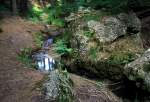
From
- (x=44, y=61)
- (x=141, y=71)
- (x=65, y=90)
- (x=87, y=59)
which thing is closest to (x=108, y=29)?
(x=87, y=59)

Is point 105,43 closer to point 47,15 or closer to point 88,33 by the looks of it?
point 88,33

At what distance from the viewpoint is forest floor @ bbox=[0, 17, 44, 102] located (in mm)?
7605

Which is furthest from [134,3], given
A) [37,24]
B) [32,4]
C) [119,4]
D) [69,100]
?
[32,4]

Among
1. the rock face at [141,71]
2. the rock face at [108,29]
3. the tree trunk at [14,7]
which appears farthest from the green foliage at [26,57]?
the tree trunk at [14,7]

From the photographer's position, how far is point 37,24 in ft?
55.9

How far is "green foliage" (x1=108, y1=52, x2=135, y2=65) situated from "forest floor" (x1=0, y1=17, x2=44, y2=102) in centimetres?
223

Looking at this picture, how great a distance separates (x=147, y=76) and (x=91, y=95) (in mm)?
1513

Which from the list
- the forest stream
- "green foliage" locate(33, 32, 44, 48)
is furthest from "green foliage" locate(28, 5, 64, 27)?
the forest stream

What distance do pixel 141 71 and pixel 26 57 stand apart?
16.0ft

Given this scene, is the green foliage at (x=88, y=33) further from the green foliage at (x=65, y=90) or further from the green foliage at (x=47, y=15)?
the green foliage at (x=47, y=15)

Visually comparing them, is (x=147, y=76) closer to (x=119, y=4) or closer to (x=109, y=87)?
(x=109, y=87)

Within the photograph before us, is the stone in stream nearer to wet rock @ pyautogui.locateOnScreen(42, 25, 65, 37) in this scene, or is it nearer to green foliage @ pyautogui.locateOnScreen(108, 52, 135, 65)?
green foliage @ pyautogui.locateOnScreen(108, 52, 135, 65)

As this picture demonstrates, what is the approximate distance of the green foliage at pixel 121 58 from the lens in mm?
9070

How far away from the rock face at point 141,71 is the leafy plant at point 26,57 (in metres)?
3.69
